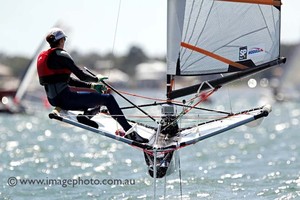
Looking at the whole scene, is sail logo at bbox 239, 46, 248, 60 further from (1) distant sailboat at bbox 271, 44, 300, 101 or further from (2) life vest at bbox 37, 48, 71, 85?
(1) distant sailboat at bbox 271, 44, 300, 101

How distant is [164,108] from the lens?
8.04 m

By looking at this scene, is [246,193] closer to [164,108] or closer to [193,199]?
[193,199]

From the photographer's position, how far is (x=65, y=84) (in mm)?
7723

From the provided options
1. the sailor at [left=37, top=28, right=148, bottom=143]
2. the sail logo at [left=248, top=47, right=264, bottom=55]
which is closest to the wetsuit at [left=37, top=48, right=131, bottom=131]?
the sailor at [left=37, top=28, right=148, bottom=143]

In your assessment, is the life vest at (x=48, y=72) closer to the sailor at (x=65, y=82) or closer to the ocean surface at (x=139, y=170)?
the sailor at (x=65, y=82)

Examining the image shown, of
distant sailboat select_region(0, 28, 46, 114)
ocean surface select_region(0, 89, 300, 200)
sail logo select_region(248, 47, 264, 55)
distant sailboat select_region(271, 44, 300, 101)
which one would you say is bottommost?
ocean surface select_region(0, 89, 300, 200)

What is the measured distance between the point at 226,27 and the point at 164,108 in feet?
4.22

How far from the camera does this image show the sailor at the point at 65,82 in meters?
7.54

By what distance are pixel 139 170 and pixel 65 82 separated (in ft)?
14.3

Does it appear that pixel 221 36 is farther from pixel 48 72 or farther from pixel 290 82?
pixel 290 82

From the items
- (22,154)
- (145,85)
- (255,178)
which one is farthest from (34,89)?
(145,85)

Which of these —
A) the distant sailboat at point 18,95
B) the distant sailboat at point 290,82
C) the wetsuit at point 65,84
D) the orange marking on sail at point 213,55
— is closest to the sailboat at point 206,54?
the orange marking on sail at point 213,55

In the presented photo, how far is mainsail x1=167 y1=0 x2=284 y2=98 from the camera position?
8344 millimetres

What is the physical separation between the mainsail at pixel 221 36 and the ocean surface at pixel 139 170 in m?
0.50
